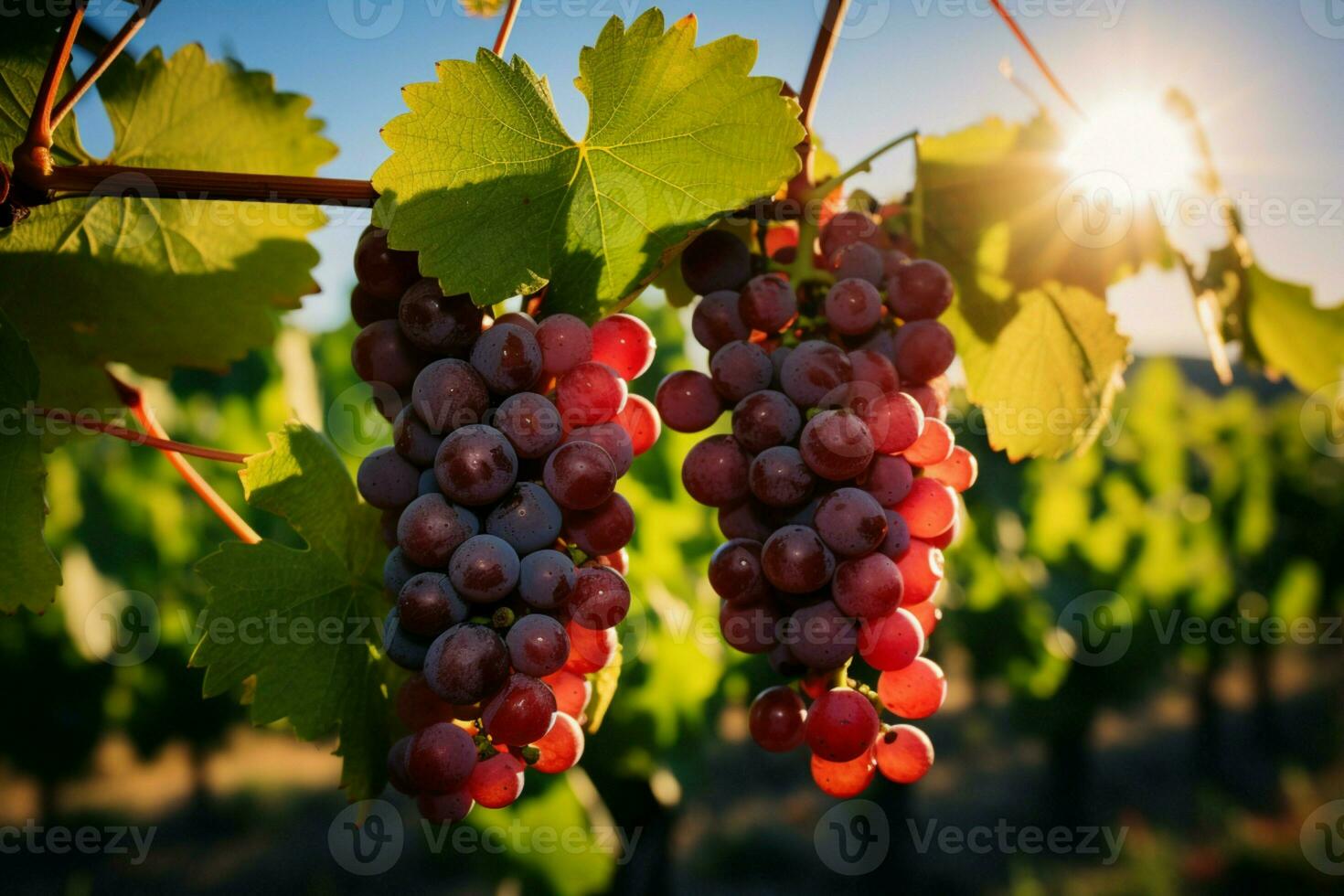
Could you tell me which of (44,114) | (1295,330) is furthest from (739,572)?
(1295,330)

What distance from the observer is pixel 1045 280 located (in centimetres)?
111

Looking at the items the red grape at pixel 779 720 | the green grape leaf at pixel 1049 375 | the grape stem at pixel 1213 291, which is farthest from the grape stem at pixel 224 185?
the grape stem at pixel 1213 291

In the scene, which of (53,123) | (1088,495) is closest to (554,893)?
(53,123)

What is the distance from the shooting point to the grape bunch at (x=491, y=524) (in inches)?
26.9

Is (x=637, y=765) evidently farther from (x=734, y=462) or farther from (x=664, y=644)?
(x=734, y=462)

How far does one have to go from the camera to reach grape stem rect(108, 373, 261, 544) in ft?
2.83

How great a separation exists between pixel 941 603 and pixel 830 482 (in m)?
5.12

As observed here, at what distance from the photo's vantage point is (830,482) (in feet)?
2.76

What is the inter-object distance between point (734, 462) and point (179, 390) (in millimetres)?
7123

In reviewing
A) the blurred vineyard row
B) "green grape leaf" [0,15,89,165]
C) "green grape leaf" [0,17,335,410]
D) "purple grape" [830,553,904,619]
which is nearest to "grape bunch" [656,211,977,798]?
"purple grape" [830,553,904,619]

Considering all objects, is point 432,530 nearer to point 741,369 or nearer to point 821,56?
point 741,369

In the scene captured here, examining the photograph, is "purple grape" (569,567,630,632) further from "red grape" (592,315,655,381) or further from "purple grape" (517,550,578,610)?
"red grape" (592,315,655,381)

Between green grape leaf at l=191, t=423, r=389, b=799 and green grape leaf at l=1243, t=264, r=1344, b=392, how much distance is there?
1266 millimetres

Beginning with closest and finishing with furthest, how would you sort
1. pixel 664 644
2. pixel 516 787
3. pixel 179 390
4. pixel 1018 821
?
pixel 516 787
pixel 664 644
pixel 179 390
pixel 1018 821
